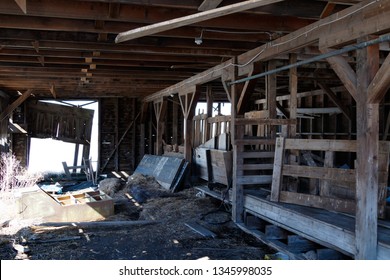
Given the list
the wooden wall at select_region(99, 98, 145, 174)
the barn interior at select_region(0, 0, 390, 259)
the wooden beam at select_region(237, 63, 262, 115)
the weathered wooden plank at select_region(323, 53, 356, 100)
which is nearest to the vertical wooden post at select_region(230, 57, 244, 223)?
the barn interior at select_region(0, 0, 390, 259)

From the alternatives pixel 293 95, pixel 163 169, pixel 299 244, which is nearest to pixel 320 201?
pixel 299 244

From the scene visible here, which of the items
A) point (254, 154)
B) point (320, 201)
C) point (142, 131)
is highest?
point (142, 131)

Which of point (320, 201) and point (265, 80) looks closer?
point (320, 201)

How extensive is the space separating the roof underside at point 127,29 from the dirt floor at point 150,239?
2.78 metres

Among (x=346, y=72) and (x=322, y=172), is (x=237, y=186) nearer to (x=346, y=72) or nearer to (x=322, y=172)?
(x=322, y=172)

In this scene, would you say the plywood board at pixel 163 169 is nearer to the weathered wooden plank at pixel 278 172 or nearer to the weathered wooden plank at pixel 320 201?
the weathered wooden plank at pixel 278 172

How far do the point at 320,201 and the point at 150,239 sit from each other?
7.80 feet

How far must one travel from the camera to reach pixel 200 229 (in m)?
5.66

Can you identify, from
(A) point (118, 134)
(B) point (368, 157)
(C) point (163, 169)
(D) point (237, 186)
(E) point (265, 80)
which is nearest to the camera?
(B) point (368, 157)

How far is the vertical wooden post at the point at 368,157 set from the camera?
3.40 metres

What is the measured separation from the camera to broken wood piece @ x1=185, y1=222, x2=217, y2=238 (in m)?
5.39

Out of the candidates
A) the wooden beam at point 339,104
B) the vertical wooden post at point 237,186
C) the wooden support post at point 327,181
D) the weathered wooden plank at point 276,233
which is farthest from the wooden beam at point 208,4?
the wooden beam at point 339,104

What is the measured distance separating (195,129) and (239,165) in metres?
4.13

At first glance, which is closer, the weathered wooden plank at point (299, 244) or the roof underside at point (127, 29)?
the roof underside at point (127, 29)
